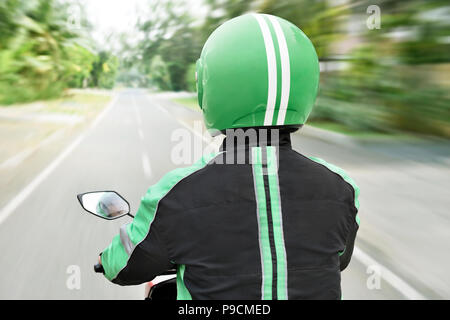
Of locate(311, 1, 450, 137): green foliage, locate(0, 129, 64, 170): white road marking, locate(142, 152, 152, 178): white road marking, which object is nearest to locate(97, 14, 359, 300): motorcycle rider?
locate(142, 152, 152, 178): white road marking

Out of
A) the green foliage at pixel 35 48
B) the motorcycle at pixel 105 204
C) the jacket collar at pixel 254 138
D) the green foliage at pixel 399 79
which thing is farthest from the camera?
the green foliage at pixel 35 48

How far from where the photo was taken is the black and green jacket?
3.89 ft

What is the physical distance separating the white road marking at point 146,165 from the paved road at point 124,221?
4 centimetres

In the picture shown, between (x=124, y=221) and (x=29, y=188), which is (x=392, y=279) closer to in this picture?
(x=124, y=221)

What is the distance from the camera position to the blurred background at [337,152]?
152 inches

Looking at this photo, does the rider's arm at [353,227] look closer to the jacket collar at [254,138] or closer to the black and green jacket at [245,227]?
the black and green jacket at [245,227]

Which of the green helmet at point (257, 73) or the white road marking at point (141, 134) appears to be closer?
the green helmet at point (257, 73)

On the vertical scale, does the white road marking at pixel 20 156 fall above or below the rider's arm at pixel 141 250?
below

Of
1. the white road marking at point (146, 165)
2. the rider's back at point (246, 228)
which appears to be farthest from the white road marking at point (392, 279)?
the white road marking at point (146, 165)

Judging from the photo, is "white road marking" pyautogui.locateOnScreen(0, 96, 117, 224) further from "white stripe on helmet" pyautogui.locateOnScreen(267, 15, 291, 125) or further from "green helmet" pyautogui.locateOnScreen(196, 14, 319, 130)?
"white stripe on helmet" pyautogui.locateOnScreen(267, 15, 291, 125)

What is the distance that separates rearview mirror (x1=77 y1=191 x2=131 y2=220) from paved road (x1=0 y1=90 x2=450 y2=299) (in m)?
1.96

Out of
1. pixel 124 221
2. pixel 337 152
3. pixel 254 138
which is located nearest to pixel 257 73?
pixel 254 138

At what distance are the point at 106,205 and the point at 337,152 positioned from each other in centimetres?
947

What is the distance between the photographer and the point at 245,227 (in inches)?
46.8
